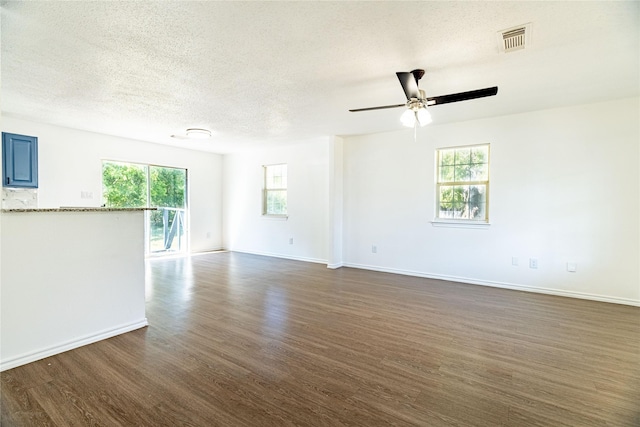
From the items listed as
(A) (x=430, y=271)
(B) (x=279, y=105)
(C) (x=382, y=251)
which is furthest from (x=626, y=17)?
(C) (x=382, y=251)

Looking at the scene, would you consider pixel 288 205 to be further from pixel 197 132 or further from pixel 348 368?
pixel 348 368

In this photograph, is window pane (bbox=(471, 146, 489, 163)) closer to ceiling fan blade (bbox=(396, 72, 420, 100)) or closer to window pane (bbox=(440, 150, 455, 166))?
window pane (bbox=(440, 150, 455, 166))

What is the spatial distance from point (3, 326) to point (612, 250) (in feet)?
20.3

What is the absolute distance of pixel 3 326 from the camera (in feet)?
7.04

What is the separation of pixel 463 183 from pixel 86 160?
6.57 metres

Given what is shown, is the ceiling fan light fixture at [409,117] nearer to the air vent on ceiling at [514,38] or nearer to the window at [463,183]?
the air vent on ceiling at [514,38]

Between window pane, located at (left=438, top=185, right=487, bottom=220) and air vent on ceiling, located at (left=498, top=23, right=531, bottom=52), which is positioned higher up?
air vent on ceiling, located at (left=498, top=23, right=531, bottom=52)

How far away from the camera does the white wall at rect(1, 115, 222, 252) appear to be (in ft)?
15.9

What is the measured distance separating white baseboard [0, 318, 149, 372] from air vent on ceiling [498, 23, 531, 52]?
13.2 ft

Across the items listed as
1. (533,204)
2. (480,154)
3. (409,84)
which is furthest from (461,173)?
(409,84)

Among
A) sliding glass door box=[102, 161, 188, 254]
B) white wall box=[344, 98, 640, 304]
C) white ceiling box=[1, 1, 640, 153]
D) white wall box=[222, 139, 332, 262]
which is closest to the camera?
white ceiling box=[1, 1, 640, 153]

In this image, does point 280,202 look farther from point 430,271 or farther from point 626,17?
point 626,17

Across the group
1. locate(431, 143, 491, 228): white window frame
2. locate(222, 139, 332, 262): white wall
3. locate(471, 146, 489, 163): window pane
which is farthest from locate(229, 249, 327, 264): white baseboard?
locate(471, 146, 489, 163): window pane

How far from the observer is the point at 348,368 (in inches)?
86.9
